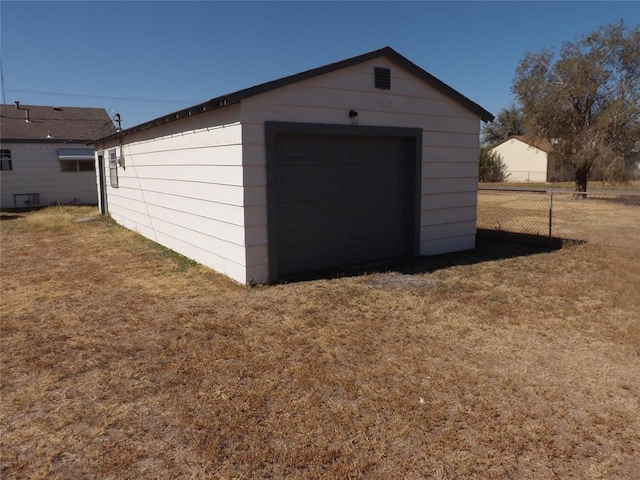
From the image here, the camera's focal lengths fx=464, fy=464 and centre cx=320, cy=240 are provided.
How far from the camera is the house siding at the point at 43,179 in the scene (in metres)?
19.0

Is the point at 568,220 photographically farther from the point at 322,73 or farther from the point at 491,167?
the point at 491,167

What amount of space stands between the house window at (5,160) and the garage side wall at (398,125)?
17348 millimetres

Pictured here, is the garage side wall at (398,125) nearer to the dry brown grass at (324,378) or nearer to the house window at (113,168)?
the dry brown grass at (324,378)

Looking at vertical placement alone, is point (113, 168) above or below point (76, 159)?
below

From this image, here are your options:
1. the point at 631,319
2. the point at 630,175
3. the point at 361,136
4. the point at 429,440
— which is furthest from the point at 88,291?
the point at 630,175

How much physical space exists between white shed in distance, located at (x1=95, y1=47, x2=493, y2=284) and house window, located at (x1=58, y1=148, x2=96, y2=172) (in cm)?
1258

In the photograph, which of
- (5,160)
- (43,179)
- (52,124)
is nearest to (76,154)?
(43,179)

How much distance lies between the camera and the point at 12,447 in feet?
9.18

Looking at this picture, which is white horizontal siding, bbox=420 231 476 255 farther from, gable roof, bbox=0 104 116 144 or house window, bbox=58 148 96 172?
gable roof, bbox=0 104 116 144

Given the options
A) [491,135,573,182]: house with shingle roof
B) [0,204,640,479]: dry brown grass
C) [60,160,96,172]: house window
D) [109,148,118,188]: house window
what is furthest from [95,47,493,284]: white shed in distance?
[491,135,573,182]: house with shingle roof

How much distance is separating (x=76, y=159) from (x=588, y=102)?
22.6 m

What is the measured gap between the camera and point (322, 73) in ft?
22.2

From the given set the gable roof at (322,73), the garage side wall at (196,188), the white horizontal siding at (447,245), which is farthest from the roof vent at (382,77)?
the white horizontal siding at (447,245)

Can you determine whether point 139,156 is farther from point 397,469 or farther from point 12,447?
point 397,469
